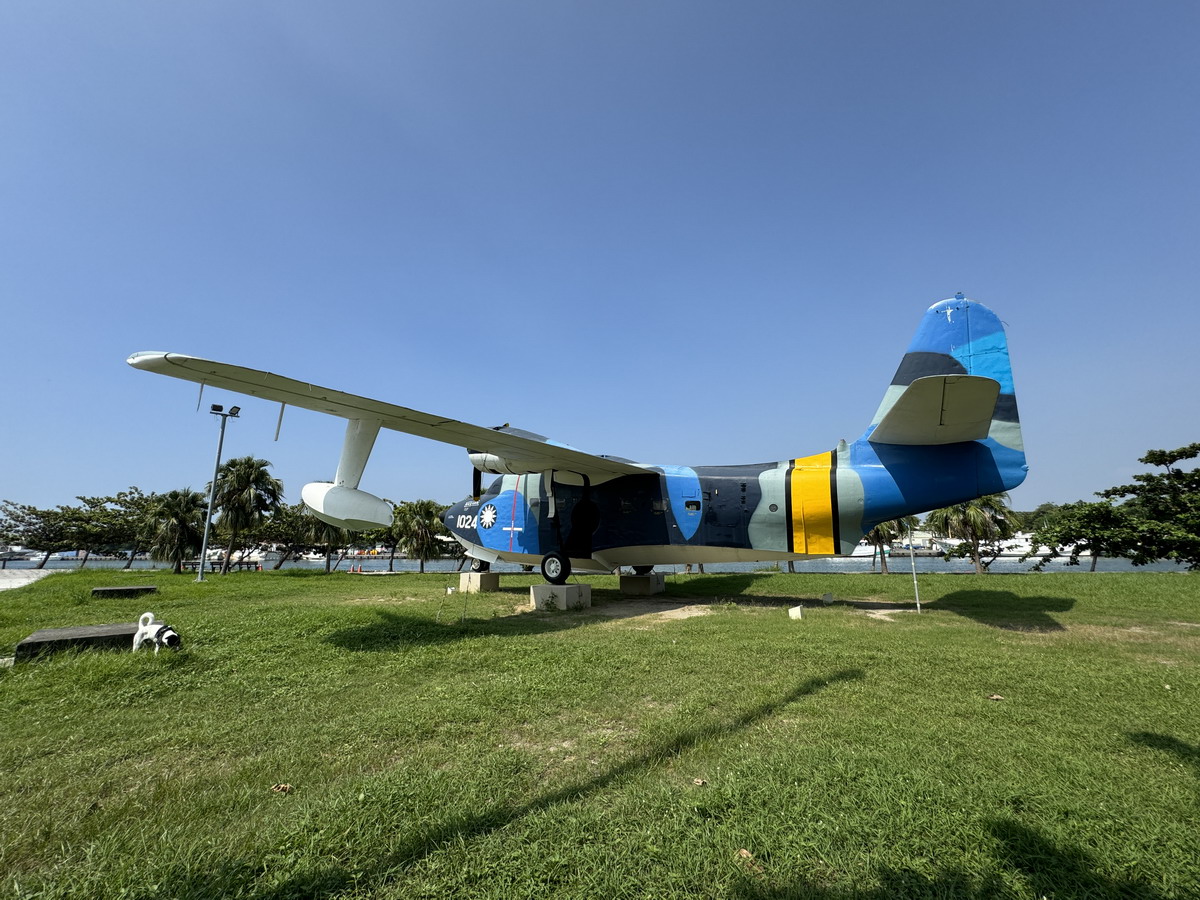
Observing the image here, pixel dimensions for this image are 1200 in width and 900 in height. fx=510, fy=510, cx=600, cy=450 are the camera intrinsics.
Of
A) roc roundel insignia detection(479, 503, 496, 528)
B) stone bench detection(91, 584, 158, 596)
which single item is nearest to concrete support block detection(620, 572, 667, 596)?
roc roundel insignia detection(479, 503, 496, 528)

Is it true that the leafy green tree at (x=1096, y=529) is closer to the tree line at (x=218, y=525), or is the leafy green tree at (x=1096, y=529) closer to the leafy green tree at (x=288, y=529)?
the tree line at (x=218, y=525)

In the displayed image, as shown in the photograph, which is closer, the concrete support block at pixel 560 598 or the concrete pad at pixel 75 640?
the concrete pad at pixel 75 640

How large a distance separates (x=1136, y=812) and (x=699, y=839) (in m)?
2.51

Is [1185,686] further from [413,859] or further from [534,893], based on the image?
[413,859]

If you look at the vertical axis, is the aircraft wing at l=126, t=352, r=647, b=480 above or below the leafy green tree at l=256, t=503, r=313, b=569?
above

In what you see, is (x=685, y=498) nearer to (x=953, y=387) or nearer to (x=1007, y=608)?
(x=953, y=387)

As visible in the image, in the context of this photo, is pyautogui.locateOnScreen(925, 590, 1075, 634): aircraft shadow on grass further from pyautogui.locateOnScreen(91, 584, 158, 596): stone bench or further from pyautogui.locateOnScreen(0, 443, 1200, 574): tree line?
pyautogui.locateOnScreen(91, 584, 158, 596): stone bench

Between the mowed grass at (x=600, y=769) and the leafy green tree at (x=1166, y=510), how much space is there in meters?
17.4

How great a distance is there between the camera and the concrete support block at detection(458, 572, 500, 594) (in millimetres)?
15891

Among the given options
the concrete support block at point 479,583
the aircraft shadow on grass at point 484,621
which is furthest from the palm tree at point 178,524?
the aircraft shadow on grass at point 484,621

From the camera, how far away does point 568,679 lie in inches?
222

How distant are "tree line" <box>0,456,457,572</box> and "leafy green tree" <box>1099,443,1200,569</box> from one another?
134 feet

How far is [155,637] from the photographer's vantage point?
6.50 meters

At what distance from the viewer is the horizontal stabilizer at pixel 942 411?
8.97 m
